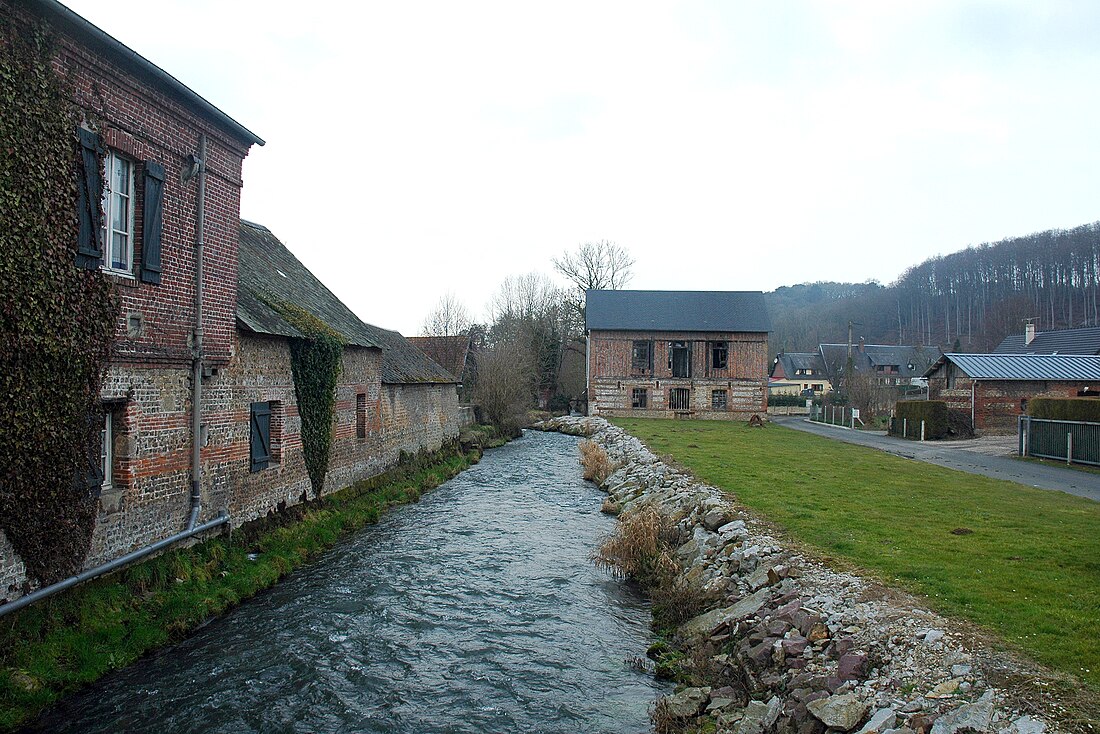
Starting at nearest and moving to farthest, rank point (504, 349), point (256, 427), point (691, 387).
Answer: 1. point (256, 427)
2. point (504, 349)
3. point (691, 387)

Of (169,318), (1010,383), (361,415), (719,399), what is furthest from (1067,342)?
(169,318)

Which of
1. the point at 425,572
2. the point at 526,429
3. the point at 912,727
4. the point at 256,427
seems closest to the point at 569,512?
the point at 425,572

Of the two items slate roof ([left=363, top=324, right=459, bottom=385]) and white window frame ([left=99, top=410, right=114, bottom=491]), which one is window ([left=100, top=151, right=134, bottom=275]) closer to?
white window frame ([left=99, top=410, right=114, bottom=491])

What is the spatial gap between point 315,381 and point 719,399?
3083 centimetres

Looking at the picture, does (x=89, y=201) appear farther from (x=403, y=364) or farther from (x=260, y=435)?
(x=403, y=364)

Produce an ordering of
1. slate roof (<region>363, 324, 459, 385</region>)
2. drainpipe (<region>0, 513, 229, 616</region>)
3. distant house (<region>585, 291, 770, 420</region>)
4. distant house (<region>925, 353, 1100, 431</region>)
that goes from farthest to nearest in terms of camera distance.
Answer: distant house (<region>585, 291, 770, 420</region>)
distant house (<region>925, 353, 1100, 431</region>)
slate roof (<region>363, 324, 459, 385</region>)
drainpipe (<region>0, 513, 229, 616</region>)

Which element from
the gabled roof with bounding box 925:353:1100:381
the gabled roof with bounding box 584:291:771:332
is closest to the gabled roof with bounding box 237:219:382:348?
the gabled roof with bounding box 925:353:1100:381

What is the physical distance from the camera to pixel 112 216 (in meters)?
8.33

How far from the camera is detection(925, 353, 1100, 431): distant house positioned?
26.4 metres

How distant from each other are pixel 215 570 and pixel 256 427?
2852 millimetres

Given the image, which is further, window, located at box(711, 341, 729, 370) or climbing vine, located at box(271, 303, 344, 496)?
window, located at box(711, 341, 729, 370)

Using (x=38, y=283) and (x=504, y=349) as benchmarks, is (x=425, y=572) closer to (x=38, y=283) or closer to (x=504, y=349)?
(x=38, y=283)

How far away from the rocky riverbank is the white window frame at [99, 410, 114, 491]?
7280 millimetres

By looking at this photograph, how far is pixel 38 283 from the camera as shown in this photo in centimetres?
694
